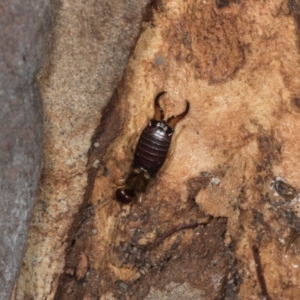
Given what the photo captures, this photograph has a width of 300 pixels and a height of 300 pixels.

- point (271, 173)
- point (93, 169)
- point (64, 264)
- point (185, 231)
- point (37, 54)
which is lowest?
point (64, 264)

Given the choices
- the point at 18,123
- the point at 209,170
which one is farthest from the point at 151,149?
the point at 18,123

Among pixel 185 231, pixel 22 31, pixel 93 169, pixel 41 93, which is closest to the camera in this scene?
pixel 22 31

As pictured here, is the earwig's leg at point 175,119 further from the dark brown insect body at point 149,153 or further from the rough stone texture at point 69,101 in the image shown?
the rough stone texture at point 69,101

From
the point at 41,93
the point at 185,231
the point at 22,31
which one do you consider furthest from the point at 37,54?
the point at 185,231

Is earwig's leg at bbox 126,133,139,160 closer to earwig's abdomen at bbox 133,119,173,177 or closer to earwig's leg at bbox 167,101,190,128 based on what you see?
earwig's abdomen at bbox 133,119,173,177

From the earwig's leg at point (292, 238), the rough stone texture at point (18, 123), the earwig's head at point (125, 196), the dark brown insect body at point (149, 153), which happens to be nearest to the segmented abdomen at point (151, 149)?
the dark brown insect body at point (149, 153)

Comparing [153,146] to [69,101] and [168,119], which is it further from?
[69,101]

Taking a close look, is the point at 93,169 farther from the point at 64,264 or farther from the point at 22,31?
the point at 22,31
